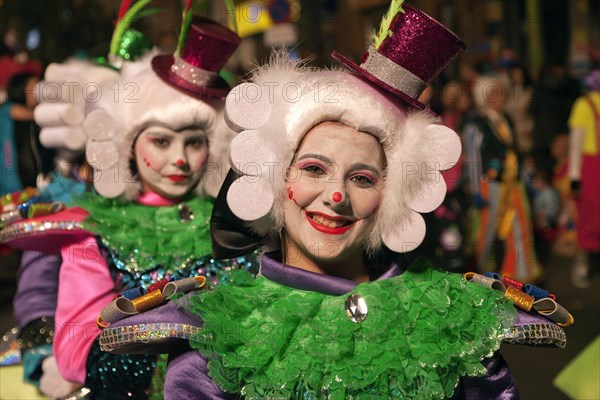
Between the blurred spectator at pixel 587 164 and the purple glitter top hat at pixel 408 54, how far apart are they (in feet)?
19.7

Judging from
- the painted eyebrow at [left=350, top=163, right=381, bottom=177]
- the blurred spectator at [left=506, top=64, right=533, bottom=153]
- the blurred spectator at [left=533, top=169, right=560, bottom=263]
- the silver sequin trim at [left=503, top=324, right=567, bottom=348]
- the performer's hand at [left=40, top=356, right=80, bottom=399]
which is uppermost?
the painted eyebrow at [left=350, top=163, right=381, bottom=177]

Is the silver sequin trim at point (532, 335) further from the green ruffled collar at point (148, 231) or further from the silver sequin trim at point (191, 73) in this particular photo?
the silver sequin trim at point (191, 73)

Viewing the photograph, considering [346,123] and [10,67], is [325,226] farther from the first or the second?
[10,67]

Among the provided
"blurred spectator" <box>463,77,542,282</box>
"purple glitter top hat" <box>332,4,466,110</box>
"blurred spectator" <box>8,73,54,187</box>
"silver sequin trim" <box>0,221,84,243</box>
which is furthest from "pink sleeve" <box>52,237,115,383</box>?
"blurred spectator" <box>463,77,542,282</box>

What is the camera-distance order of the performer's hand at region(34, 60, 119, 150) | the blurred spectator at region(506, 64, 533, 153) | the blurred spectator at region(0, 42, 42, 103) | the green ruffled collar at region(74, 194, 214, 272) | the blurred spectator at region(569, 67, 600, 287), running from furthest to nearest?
1. the blurred spectator at region(506, 64, 533, 153)
2. the blurred spectator at region(0, 42, 42, 103)
3. the blurred spectator at region(569, 67, 600, 287)
4. the performer's hand at region(34, 60, 119, 150)
5. the green ruffled collar at region(74, 194, 214, 272)

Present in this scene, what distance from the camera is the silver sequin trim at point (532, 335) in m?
2.80

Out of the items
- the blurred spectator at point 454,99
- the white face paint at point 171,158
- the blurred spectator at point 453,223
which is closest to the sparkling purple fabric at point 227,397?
the white face paint at point 171,158

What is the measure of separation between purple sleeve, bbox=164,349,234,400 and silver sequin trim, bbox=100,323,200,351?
9 centimetres

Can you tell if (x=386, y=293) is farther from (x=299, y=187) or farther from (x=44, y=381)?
(x=44, y=381)

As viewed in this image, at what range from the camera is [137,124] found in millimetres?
4039

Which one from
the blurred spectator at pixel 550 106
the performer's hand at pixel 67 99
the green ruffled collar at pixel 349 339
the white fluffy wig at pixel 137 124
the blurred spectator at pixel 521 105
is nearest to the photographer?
the green ruffled collar at pixel 349 339

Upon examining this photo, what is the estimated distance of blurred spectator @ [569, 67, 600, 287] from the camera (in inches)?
339

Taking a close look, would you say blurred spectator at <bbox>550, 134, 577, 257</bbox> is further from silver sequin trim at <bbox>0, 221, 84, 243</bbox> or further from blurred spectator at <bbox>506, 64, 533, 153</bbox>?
silver sequin trim at <bbox>0, 221, 84, 243</bbox>

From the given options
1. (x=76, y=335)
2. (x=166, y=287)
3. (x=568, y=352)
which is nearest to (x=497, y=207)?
(x=568, y=352)
